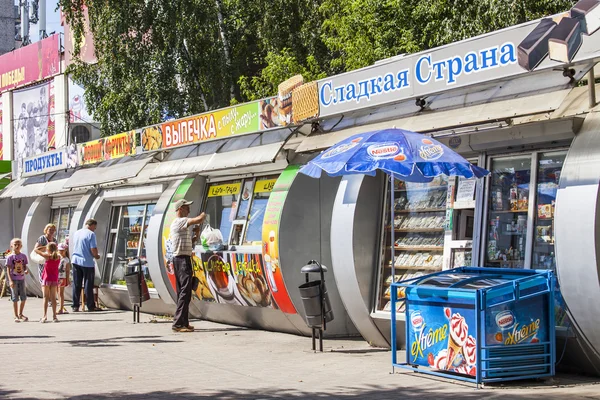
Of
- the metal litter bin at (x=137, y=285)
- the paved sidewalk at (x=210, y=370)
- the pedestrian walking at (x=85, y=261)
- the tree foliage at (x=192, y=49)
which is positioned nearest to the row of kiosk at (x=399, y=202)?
the metal litter bin at (x=137, y=285)

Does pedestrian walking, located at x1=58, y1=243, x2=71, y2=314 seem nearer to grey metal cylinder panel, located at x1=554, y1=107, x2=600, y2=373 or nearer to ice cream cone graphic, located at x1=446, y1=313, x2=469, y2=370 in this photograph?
ice cream cone graphic, located at x1=446, y1=313, x2=469, y2=370

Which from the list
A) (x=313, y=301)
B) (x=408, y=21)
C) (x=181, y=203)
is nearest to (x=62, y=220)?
(x=181, y=203)

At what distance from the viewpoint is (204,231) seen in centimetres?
1416

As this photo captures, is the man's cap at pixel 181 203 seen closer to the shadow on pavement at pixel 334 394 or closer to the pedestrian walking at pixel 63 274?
the pedestrian walking at pixel 63 274

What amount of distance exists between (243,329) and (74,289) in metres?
5.58

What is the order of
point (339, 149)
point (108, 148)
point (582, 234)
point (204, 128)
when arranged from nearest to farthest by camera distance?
point (582, 234) < point (339, 149) < point (204, 128) < point (108, 148)

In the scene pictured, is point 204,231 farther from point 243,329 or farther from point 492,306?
point 492,306

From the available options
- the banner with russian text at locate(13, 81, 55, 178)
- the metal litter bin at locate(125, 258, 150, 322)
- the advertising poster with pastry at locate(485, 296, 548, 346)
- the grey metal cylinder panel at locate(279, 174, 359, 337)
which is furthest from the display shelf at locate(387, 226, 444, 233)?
the banner with russian text at locate(13, 81, 55, 178)

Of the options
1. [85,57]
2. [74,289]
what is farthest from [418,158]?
[85,57]

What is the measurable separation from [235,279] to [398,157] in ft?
16.8

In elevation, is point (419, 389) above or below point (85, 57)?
below

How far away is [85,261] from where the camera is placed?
17750 millimetres

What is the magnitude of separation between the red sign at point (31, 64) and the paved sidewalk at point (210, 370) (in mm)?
34580

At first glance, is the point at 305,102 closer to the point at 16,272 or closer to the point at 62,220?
the point at 16,272
